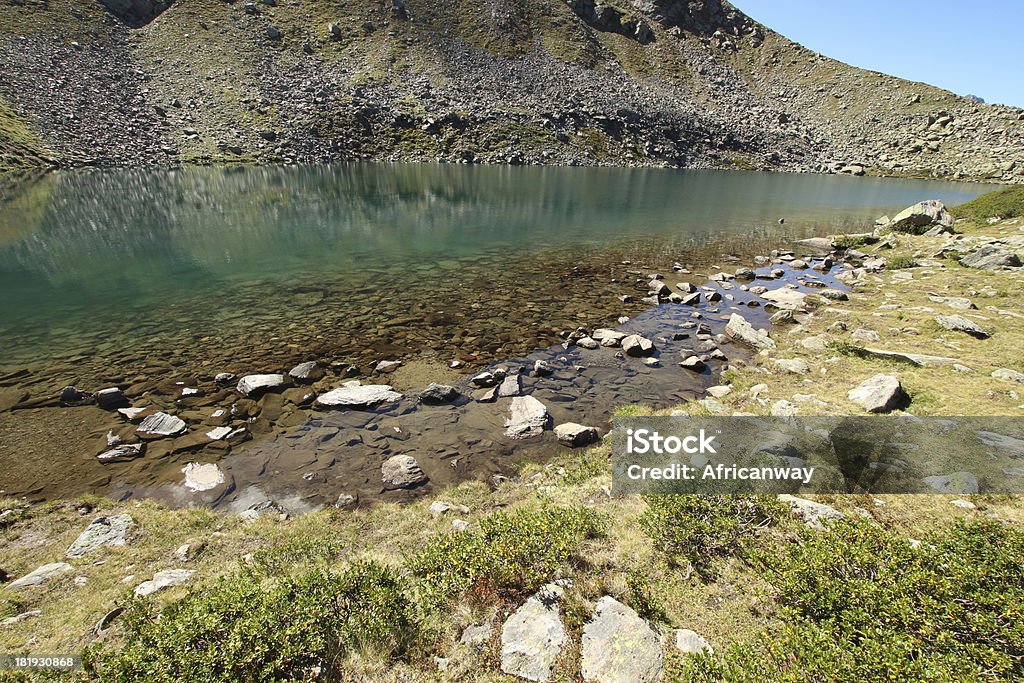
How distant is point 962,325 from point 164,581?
24.7 metres

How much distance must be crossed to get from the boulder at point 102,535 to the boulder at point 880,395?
17449mm

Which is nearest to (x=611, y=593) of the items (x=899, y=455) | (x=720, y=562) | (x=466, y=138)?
(x=720, y=562)

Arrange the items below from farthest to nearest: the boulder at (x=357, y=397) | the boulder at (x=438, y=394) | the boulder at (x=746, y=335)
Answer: the boulder at (x=746, y=335) → the boulder at (x=438, y=394) → the boulder at (x=357, y=397)

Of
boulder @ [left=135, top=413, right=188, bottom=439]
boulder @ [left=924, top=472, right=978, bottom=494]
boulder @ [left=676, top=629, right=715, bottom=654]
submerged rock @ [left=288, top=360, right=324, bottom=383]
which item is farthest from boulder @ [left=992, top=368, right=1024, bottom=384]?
boulder @ [left=135, top=413, right=188, bottom=439]

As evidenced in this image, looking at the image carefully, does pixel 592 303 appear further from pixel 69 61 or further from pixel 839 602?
pixel 69 61

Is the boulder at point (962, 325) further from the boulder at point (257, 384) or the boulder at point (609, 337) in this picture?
the boulder at point (257, 384)

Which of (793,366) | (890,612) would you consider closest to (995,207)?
(793,366)

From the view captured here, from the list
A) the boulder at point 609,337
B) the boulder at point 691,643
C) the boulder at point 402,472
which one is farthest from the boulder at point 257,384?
the boulder at point 691,643

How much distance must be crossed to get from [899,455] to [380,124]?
13732cm

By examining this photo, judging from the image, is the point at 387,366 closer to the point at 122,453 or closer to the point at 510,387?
the point at 510,387

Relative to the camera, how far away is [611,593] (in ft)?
22.3

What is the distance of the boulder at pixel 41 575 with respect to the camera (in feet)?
24.7

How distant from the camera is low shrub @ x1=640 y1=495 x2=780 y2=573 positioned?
7.40 meters

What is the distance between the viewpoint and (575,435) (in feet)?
41.1
